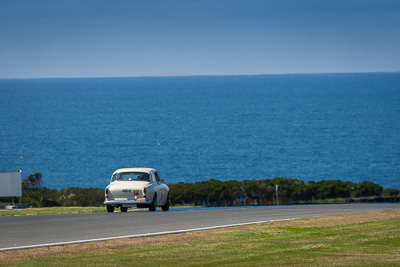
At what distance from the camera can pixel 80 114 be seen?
197m

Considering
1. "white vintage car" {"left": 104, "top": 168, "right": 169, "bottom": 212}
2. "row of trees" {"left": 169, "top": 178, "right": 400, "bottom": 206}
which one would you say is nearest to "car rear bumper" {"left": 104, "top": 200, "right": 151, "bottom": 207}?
"white vintage car" {"left": 104, "top": 168, "right": 169, "bottom": 212}

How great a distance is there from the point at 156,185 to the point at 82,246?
403 inches

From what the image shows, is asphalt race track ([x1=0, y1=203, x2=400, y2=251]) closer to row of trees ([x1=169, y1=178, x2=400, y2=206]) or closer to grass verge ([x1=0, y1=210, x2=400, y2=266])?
grass verge ([x1=0, y1=210, x2=400, y2=266])

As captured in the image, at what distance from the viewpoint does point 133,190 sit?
949 inches

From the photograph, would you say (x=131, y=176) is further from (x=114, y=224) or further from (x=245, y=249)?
(x=245, y=249)

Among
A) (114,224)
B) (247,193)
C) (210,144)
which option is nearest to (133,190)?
(114,224)

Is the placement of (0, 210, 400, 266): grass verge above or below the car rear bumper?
below

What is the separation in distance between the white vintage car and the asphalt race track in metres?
1.61

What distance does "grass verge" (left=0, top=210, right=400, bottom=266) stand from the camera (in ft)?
42.1

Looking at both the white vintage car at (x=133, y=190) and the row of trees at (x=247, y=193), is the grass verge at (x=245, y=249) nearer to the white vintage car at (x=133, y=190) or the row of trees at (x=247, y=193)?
the white vintage car at (x=133, y=190)

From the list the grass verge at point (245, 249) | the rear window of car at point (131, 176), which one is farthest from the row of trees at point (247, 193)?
the grass verge at point (245, 249)

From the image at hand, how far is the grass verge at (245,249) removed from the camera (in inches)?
505

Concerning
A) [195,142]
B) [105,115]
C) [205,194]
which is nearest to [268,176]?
[195,142]

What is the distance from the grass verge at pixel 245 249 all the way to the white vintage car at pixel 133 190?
22.1 feet
